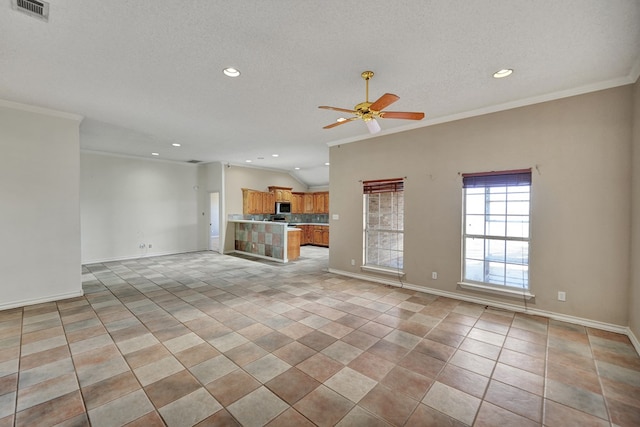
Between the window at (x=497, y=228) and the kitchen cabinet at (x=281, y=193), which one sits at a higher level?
the kitchen cabinet at (x=281, y=193)

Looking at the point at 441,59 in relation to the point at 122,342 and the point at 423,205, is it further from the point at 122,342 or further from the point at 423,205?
the point at 122,342

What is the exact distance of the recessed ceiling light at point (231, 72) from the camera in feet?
9.39

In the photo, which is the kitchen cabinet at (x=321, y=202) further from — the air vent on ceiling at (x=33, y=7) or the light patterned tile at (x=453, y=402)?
the air vent on ceiling at (x=33, y=7)

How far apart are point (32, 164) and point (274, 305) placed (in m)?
4.09

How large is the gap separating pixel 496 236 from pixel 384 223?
1.86m

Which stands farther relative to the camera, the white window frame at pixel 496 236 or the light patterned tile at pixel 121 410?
the white window frame at pixel 496 236

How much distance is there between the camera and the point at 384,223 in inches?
207

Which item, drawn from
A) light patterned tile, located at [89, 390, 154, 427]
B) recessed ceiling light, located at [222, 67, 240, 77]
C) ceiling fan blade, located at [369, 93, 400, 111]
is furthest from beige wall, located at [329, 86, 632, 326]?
light patterned tile, located at [89, 390, 154, 427]

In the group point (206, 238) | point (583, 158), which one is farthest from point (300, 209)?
point (583, 158)

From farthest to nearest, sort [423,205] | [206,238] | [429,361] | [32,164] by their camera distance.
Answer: [206,238] → [423,205] → [32,164] → [429,361]

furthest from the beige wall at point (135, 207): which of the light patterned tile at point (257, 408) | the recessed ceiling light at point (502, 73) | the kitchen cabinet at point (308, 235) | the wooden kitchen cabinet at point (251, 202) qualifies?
the recessed ceiling light at point (502, 73)

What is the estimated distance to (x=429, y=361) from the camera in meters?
2.54

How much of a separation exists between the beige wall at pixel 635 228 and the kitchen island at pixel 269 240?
605cm

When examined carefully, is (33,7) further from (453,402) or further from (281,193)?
(281,193)
